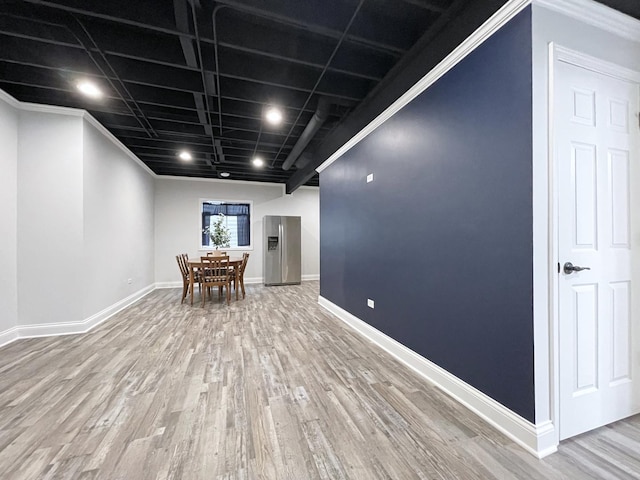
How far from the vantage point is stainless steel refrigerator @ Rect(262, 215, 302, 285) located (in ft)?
22.8

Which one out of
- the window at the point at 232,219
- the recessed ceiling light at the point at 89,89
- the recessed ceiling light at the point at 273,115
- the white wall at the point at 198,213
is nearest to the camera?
the recessed ceiling light at the point at 89,89

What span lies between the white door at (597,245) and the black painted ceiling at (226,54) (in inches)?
23.3

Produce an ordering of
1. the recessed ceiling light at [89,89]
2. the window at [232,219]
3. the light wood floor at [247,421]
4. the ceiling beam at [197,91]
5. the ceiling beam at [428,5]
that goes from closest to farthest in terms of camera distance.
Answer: the light wood floor at [247,421], the ceiling beam at [428,5], the ceiling beam at [197,91], the recessed ceiling light at [89,89], the window at [232,219]

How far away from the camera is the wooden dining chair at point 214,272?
15.5ft

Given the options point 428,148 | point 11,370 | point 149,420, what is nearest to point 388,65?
point 428,148

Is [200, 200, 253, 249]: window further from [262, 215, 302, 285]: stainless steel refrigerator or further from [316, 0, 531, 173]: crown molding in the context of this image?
[316, 0, 531, 173]: crown molding

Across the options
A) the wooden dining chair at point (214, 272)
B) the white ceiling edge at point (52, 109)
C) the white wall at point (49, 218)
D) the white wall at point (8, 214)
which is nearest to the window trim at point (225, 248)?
the wooden dining chair at point (214, 272)

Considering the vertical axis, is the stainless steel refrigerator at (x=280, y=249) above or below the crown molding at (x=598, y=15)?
below

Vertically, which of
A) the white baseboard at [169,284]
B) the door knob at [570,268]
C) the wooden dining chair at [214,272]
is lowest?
the white baseboard at [169,284]

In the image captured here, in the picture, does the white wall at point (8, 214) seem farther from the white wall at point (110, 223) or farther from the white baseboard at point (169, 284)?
the white baseboard at point (169, 284)

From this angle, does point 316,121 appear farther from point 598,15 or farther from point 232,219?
point 232,219

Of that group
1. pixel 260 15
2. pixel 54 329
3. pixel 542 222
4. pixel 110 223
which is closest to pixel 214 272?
pixel 110 223

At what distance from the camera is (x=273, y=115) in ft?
11.2

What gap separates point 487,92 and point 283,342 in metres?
2.94
